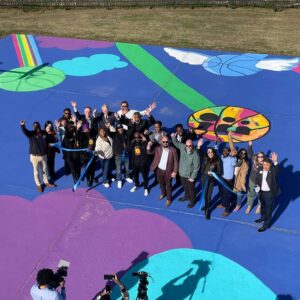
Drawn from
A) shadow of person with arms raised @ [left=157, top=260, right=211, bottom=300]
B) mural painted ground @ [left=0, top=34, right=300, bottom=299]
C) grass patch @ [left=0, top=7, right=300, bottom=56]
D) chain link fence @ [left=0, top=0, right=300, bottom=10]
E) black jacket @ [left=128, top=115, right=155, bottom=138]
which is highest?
chain link fence @ [left=0, top=0, right=300, bottom=10]

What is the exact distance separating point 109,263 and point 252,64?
10695 mm

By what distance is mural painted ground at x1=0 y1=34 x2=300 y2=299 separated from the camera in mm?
8398

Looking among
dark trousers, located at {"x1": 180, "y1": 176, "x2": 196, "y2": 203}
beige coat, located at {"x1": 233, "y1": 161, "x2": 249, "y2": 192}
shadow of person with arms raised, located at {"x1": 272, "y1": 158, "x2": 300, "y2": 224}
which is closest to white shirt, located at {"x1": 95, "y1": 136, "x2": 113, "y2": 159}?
dark trousers, located at {"x1": 180, "y1": 176, "x2": 196, "y2": 203}

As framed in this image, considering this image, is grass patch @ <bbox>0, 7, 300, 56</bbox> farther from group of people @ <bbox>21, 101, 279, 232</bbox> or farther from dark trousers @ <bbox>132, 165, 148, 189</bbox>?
dark trousers @ <bbox>132, 165, 148, 189</bbox>

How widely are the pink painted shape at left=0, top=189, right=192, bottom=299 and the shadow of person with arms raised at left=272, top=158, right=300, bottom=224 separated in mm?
2251

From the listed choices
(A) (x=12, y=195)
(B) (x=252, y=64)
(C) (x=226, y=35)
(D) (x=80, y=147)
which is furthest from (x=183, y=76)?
(A) (x=12, y=195)

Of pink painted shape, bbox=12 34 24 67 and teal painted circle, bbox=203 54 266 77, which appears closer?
A: teal painted circle, bbox=203 54 266 77

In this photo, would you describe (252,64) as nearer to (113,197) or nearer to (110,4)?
(113,197)

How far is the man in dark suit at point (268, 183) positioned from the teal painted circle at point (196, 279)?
53.4 inches

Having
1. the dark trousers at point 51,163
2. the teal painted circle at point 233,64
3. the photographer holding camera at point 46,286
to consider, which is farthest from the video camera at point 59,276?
the teal painted circle at point 233,64

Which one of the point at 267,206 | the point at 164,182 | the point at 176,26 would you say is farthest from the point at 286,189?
the point at 176,26

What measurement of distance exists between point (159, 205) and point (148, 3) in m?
17.6

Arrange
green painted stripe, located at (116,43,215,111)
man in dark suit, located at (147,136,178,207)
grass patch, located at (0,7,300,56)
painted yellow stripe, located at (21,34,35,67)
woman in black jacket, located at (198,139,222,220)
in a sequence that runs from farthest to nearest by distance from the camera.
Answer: grass patch, located at (0,7,300,56) → painted yellow stripe, located at (21,34,35,67) → green painted stripe, located at (116,43,215,111) → man in dark suit, located at (147,136,178,207) → woman in black jacket, located at (198,139,222,220)

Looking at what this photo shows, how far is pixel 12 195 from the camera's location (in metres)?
10.5
